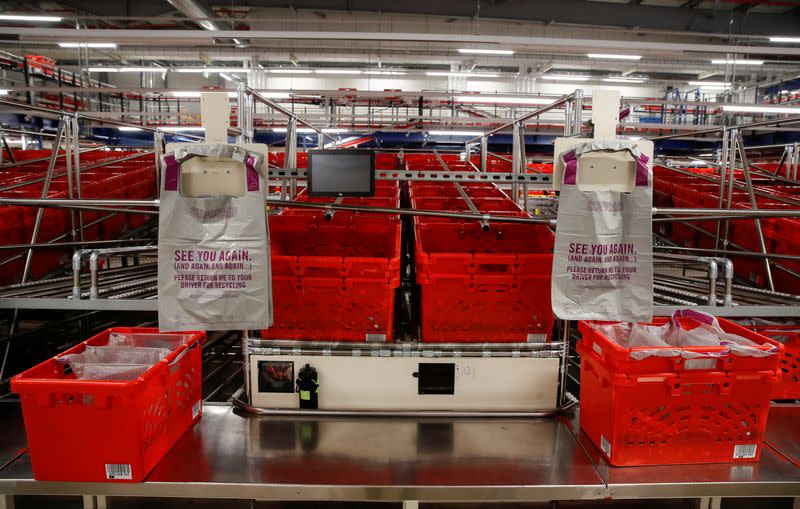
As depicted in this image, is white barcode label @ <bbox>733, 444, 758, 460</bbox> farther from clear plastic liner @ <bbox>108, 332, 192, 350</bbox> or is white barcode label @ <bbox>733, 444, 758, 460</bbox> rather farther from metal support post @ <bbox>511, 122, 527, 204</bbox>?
clear plastic liner @ <bbox>108, 332, 192, 350</bbox>

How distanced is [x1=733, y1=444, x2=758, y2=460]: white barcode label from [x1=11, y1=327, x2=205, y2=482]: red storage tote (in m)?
2.83

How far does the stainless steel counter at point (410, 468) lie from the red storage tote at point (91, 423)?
82 mm

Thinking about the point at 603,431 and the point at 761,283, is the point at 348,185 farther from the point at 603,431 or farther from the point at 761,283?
the point at 761,283

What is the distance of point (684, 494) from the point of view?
6.88 feet

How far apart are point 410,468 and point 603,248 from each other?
1403 millimetres

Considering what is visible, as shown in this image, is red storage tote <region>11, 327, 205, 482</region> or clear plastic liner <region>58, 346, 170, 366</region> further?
clear plastic liner <region>58, 346, 170, 366</region>

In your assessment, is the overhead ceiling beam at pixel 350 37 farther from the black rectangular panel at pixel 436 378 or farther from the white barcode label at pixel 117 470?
the white barcode label at pixel 117 470

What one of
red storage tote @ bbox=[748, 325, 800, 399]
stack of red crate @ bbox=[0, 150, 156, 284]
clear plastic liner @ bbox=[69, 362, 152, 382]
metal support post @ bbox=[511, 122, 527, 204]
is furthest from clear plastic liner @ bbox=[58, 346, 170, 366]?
red storage tote @ bbox=[748, 325, 800, 399]

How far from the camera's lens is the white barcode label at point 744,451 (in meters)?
2.25

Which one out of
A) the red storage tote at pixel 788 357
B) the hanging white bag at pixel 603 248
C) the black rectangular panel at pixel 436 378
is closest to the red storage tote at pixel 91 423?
the black rectangular panel at pixel 436 378

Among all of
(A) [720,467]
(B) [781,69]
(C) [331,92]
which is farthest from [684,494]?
(B) [781,69]

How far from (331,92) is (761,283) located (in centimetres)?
536

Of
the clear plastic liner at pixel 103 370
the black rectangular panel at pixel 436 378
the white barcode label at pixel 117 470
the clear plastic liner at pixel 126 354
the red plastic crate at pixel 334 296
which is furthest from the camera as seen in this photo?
the black rectangular panel at pixel 436 378

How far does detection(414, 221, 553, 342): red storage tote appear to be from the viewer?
248cm
